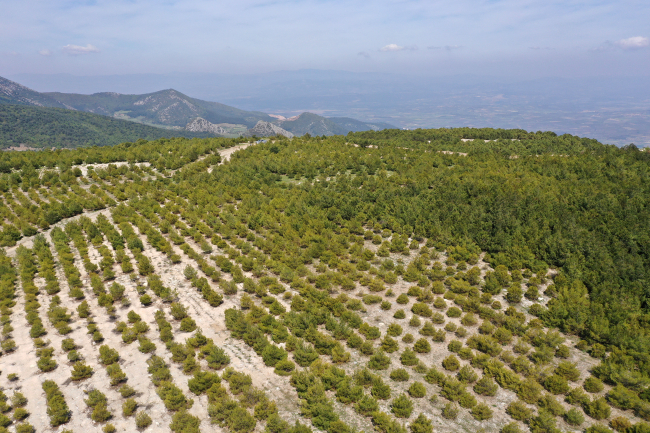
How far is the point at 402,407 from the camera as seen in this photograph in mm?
10305

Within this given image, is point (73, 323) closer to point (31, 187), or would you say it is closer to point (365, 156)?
point (31, 187)

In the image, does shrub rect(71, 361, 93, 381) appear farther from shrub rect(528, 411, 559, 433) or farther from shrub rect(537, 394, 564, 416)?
shrub rect(537, 394, 564, 416)

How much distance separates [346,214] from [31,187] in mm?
31163

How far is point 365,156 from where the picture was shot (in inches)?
1415

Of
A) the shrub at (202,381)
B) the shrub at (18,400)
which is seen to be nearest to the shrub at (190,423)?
the shrub at (202,381)

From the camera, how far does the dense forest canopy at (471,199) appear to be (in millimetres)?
14953

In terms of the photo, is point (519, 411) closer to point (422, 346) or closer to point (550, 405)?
point (550, 405)

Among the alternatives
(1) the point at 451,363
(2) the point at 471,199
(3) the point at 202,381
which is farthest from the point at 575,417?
(2) the point at 471,199

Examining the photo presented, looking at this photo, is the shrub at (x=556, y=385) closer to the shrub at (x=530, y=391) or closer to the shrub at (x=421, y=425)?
the shrub at (x=530, y=391)

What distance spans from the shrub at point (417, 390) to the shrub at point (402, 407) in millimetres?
531

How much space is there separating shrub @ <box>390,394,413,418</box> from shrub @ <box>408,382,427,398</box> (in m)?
0.53

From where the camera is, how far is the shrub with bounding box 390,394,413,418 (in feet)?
33.3

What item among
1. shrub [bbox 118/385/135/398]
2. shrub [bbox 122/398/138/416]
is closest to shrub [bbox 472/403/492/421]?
shrub [bbox 122/398/138/416]

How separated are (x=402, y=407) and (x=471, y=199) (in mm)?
18717
